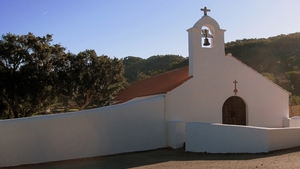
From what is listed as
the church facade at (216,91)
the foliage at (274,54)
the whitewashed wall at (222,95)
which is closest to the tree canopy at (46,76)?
the church facade at (216,91)

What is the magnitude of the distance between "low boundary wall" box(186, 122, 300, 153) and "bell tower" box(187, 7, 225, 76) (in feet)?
11.5

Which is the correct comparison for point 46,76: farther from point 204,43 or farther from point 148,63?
point 148,63

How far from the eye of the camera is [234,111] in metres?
16.1

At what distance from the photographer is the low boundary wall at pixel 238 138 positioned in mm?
10613

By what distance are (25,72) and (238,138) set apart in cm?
1822

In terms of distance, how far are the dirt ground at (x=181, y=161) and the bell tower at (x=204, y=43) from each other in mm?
4341

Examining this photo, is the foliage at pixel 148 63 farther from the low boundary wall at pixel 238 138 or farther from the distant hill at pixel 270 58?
the low boundary wall at pixel 238 138

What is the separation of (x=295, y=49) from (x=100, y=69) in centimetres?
3195

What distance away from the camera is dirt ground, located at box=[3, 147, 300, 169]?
28.9ft

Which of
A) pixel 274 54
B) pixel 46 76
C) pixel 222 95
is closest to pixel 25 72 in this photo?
pixel 46 76

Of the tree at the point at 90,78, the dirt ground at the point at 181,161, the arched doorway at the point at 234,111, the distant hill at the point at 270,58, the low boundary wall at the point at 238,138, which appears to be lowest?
the dirt ground at the point at 181,161

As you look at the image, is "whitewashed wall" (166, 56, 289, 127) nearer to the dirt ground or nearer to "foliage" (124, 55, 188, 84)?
the dirt ground

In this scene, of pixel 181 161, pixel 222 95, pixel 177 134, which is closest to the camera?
pixel 181 161

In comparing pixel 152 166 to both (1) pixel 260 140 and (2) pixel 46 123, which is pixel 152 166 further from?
(2) pixel 46 123
